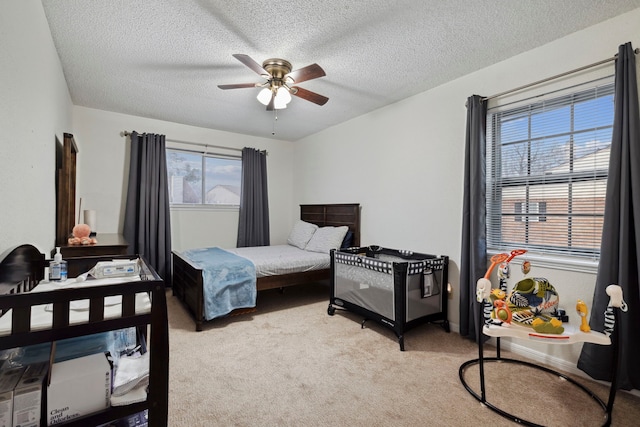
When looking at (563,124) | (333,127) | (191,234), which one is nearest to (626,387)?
(563,124)

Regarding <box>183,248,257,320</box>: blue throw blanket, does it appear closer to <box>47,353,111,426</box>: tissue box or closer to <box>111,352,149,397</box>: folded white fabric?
<box>111,352,149,397</box>: folded white fabric

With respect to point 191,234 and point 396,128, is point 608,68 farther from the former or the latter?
point 191,234

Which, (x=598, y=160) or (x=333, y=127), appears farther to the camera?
(x=333, y=127)

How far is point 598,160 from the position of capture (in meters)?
2.09

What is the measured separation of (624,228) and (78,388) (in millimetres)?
2847

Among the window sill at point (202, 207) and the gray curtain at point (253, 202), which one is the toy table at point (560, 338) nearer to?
the gray curtain at point (253, 202)

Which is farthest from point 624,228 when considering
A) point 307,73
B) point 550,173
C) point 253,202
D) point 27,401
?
point 253,202

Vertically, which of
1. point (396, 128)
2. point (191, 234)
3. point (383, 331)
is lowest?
point (383, 331)

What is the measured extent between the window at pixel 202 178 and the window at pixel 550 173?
12.3 ft

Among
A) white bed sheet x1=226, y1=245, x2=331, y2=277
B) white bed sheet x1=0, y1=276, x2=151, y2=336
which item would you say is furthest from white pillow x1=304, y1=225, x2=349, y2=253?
white bed sheet x1=0, y1=276, x2=151, y2=336

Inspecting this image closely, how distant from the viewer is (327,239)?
13.4 ft

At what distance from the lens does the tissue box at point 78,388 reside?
0.93m

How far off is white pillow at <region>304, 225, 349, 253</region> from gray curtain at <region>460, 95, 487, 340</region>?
1648 millimetres

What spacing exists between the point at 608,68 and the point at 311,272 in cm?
314
